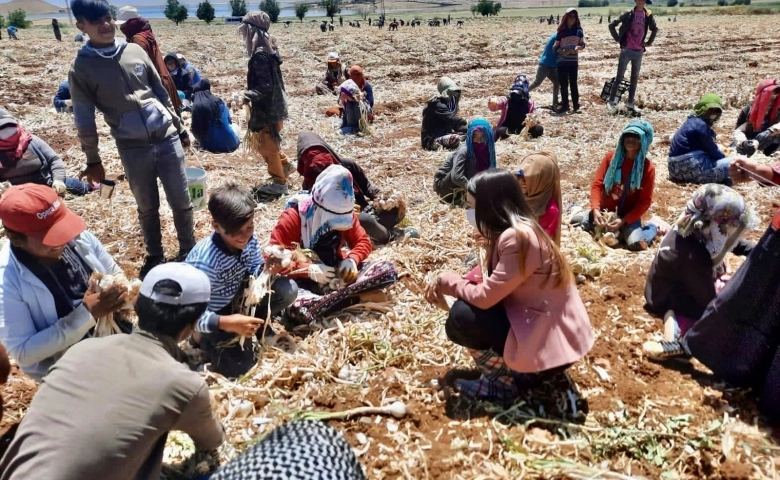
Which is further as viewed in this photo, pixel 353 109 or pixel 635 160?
Result: pixel 353 109

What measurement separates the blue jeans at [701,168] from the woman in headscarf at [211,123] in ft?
20.3

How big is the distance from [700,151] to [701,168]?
0.21 m

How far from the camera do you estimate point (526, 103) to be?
8.70 metres

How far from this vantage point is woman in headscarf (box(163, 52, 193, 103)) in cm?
997

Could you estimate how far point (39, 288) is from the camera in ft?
8.64

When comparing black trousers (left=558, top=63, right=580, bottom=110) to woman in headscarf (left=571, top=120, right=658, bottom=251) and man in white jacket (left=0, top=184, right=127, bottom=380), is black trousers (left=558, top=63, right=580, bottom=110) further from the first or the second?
man in white jacket (left=0, top=184, right=127, bottom=380)

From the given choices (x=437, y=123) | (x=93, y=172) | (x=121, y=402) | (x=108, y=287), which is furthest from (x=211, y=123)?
(x=121, y=402)

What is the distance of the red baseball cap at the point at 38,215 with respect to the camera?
99.4 inches

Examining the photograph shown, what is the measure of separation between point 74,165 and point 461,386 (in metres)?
6.73

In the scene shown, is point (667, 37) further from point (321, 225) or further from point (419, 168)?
point (321, 225)

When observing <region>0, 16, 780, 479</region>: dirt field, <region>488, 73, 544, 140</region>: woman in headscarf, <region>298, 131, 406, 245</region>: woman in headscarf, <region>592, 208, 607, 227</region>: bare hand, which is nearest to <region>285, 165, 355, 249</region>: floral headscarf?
<region>0, 16, 780, 479</region>: dirt field

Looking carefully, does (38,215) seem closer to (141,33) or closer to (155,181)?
(155,181)

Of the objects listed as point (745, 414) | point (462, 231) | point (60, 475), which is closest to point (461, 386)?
point (745, 414)

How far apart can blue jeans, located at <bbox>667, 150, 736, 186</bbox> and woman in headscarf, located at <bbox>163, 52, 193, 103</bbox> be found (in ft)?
27.9
